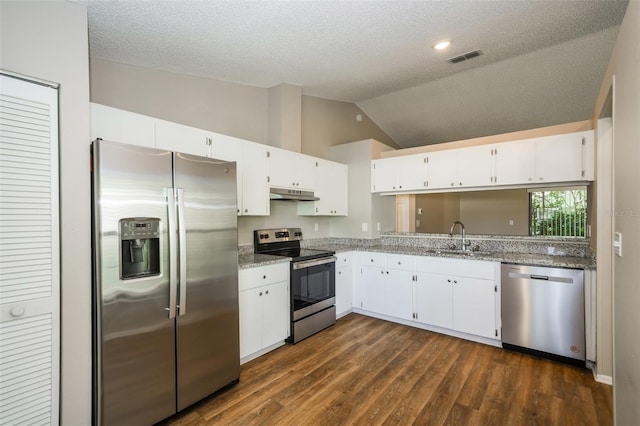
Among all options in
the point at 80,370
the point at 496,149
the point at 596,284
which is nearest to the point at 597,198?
the point at 596,284

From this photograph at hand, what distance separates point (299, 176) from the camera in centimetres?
375

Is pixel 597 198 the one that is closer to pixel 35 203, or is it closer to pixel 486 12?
pixel 486 12

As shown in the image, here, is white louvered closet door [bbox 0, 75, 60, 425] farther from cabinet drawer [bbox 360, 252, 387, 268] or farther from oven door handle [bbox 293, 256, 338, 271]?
cabinet drawer [bbox 360, 252, 387, 268]

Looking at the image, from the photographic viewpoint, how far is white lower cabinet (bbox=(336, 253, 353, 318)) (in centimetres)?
386

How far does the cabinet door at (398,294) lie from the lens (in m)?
3.64

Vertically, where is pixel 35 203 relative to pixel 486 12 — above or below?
below

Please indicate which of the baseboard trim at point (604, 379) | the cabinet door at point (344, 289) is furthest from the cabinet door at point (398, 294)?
the baseboard trim at point (604, 379)

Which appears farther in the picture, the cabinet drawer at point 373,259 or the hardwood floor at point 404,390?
the cabinet drawer at point 373,259

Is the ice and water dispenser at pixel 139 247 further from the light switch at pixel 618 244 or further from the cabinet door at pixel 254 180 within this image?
the light switch at pixel 618 244

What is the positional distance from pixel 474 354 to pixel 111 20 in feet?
13.6

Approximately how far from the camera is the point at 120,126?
212 centimetres

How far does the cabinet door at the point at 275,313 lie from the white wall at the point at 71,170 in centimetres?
140

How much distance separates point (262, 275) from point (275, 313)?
1.45 ft

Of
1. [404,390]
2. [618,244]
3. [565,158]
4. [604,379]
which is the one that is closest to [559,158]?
[565,158]
